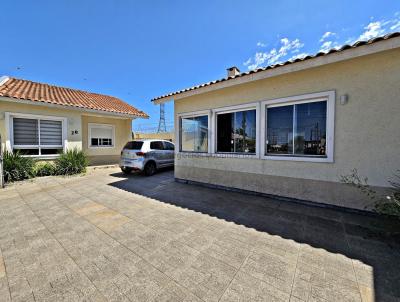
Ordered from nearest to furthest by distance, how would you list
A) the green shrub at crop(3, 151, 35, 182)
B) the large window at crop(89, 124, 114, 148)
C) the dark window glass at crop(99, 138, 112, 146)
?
the green shrub at crop(3, 151, 35, 182)
the large window at crop(89, 124, 114, 148)
the dark window glass at crop(99, 138, 112, 146)

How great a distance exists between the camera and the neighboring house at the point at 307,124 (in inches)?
152

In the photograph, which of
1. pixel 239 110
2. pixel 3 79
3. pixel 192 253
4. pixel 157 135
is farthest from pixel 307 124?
pixel 157 135

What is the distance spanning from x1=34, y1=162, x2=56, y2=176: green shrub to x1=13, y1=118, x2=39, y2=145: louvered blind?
4.01 feet

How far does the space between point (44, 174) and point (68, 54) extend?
702cm

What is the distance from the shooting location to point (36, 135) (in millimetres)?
8984

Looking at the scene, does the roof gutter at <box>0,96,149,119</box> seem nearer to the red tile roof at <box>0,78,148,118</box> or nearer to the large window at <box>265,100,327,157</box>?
the red tile roof at <box>0,78,148,118</box>

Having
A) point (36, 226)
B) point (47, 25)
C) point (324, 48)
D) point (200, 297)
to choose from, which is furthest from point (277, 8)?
point (47, 25)

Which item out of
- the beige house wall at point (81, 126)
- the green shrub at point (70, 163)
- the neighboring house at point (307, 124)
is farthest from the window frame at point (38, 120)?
the neighboring house at point (307, 124)

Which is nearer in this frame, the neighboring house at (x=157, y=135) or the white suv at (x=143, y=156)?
the white suv at (x=143, y=156)

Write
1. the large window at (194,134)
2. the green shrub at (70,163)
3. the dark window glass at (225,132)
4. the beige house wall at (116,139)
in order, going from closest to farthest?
the dark window glass at (225,132) < the large window at (194,134) < the green shrub at (70,163) < the beige house wall at (116,139)

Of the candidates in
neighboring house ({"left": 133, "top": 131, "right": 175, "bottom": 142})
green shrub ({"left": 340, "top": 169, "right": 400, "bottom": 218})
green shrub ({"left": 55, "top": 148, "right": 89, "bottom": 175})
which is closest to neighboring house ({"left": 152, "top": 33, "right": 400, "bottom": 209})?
green shrub ({"left": 340, "top": 169, "right": 400, "bottom": 218})

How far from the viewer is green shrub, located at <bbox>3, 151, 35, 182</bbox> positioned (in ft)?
24.2

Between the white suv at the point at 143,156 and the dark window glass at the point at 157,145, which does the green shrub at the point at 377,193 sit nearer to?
the white suv at the point at 143,156

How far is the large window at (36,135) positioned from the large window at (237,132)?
907cm
